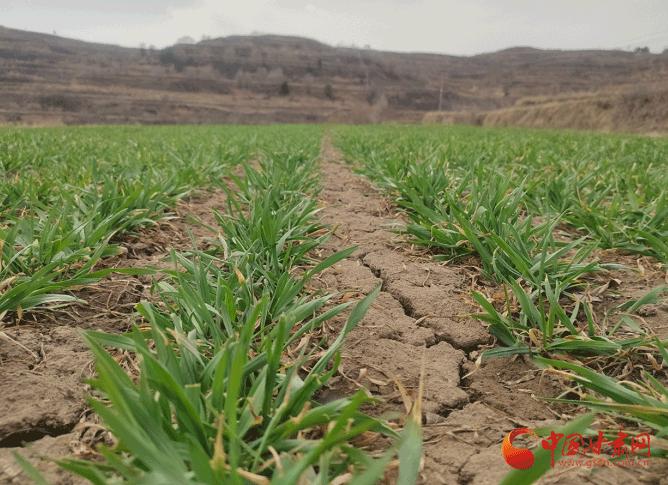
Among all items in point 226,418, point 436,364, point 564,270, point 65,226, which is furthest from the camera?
point 65,226

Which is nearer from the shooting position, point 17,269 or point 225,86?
point 17,269

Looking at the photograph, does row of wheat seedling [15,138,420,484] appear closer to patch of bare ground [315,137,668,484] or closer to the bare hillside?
patch of bare ground [315,137,668,484]

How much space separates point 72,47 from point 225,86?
37.3 metres

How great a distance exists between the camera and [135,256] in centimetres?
194

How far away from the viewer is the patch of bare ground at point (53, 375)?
817mm

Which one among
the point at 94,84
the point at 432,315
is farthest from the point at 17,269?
the point at 94,84

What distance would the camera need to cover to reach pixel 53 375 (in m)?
1.05

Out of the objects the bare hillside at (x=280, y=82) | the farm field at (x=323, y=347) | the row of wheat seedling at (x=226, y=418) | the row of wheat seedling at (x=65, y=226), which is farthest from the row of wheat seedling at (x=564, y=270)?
the bare hillside at (x=280, y=82)

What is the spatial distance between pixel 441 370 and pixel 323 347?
0.33 metres

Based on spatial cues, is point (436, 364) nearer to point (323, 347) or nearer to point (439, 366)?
point (439, 366)

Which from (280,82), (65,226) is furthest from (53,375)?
(280,82)

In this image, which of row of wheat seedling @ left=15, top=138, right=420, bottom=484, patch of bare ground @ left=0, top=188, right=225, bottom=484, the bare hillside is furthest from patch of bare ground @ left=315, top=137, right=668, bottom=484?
the bare hillside

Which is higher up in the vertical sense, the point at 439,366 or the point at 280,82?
the point at 280,82

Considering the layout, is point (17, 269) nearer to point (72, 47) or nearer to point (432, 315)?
point (432, 315)
